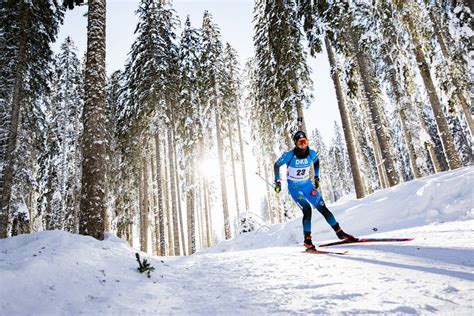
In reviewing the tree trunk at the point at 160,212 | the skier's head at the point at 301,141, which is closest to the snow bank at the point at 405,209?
the skier's head at the point at 301,141

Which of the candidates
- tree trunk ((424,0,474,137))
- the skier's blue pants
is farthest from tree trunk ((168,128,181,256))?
tree trunk ((424,0,474,137))

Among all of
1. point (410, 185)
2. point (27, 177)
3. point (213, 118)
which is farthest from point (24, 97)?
point (410, 185)

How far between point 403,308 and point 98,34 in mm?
8402

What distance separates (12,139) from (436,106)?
729 inches

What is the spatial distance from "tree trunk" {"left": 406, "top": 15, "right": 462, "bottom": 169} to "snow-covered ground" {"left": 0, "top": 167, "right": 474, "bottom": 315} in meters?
7.48

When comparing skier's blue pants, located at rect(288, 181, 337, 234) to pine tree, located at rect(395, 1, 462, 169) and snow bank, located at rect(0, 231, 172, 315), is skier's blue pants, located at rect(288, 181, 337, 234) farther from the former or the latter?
pine tree, located at rect(395, 1, 462, 169)

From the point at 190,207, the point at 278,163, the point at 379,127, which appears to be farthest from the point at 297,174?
the point at 190,207

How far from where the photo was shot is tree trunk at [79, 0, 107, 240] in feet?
19.9

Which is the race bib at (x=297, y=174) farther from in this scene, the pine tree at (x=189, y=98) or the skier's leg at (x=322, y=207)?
the pine tree at (x=189, y=98)

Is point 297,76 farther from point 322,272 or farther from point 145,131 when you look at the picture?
point 322,272

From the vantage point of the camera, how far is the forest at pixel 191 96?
11.7 m

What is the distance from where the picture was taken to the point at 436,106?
41.3 ft

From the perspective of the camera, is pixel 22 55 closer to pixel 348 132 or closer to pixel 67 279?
pixel 67 279

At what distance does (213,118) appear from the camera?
75.0 ft
